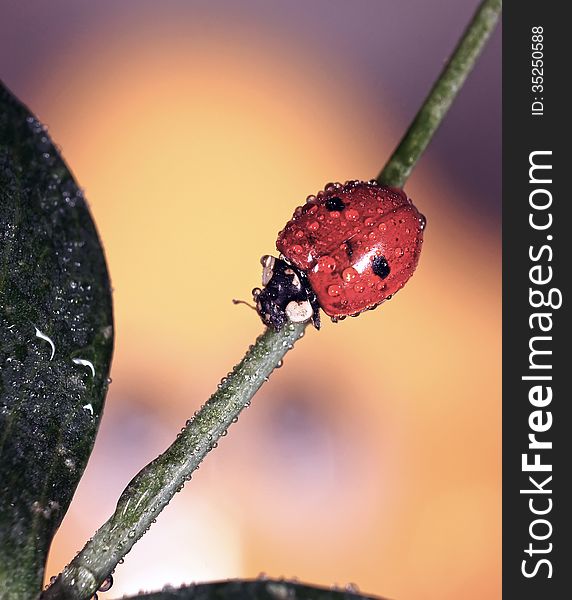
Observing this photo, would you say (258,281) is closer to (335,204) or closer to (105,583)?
(335,204)

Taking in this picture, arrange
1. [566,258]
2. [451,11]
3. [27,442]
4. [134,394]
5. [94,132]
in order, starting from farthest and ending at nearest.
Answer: [451,11] < [94,132] < [134,394] < [566,258] < [27,442]

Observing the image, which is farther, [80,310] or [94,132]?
[94,132]

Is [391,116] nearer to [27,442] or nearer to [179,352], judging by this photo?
[179,352]

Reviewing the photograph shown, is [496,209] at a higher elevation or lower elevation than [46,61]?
lower

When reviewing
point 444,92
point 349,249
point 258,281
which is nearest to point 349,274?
point 349,249

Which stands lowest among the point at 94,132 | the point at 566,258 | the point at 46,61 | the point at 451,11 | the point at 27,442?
the point at 27,442

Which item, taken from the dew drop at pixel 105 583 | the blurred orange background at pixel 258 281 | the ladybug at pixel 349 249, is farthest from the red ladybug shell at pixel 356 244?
the blurred orange background at pixel 258 281

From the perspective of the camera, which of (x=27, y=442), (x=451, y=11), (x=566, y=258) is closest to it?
(x=27, y=442)

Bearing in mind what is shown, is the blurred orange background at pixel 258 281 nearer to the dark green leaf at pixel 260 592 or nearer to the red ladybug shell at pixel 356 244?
the red ladybug shell at pixel 356 244

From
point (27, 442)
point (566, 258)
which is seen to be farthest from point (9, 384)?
point (566, 258)
